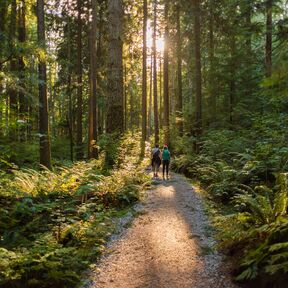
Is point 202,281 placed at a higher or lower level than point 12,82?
lower

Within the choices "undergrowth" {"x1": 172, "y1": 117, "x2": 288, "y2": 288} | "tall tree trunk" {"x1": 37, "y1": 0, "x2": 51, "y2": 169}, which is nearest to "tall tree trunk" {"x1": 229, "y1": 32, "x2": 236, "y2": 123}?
"undergrowth" {"x1": 172, "y1": 117, "x2": 288, "y2": 288}

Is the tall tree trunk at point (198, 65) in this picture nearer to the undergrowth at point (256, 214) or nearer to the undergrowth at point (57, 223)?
the undergrowth at point (256, 214)

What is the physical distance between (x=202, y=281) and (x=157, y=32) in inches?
936

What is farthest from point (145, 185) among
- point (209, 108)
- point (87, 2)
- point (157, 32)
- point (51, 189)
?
point (157, 32)

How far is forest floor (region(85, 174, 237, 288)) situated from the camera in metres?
5.23

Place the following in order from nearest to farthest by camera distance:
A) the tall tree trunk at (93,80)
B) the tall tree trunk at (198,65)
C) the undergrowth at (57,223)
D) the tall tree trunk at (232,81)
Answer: the undergrowth at (57,223) → the tall tree trunk at (93,80) → the tall tree trunk at (198,65) → the tall tree trunk at (232,81)

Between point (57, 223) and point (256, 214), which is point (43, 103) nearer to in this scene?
point (57, 223)

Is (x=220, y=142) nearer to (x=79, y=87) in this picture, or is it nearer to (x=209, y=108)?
(x=209, y=108)

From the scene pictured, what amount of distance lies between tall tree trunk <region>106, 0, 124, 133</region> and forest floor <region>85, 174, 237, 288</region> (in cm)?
572

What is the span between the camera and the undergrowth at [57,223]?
5102 mm

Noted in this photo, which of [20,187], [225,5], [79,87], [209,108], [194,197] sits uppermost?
[225,5]

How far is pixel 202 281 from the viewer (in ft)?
16.9

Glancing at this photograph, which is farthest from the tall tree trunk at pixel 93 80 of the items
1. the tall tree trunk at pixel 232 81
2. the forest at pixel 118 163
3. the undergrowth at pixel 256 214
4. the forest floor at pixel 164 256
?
the forest floor at pixel 164 256

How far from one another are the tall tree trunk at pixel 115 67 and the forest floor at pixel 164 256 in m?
5.72
